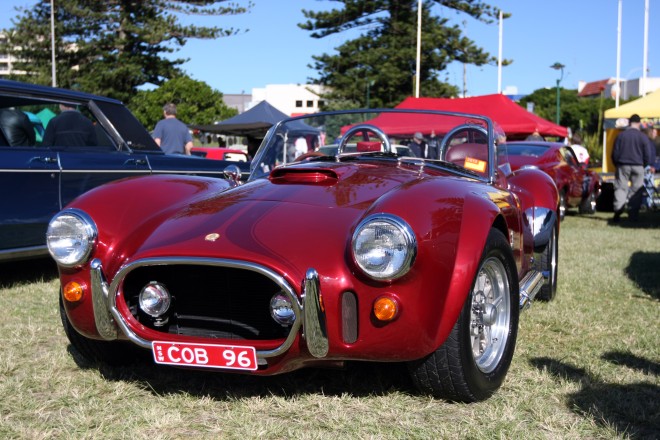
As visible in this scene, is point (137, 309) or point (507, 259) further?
point (507, 259)

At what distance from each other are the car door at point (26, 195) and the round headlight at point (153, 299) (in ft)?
9.28

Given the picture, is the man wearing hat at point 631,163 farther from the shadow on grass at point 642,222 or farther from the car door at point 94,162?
the car door at point 94,162

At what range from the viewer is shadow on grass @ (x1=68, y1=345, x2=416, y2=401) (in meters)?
3.23

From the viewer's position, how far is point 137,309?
3104 millimetres

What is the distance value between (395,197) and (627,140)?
32.0ft

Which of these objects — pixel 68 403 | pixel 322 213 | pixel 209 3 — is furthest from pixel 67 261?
pixel 209 3

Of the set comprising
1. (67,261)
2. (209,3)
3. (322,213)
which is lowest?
(67,261)

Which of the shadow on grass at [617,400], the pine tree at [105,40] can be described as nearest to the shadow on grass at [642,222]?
the shadow on grass at [617,400]

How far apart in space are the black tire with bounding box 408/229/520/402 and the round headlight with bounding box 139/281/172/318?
1.04m

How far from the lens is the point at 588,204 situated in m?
13.2

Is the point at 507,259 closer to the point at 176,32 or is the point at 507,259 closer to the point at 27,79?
the point at 176,32

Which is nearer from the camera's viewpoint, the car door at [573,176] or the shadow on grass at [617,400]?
the shadow on grass at [617,400]

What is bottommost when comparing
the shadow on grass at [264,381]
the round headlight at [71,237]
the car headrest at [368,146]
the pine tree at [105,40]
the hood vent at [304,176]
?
the shadow on grass at [264,381]

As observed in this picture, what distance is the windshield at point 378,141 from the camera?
168 inches
